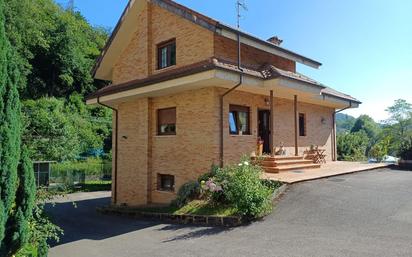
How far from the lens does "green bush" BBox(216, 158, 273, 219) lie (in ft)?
30.4

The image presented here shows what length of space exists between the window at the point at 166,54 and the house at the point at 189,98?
0.05m

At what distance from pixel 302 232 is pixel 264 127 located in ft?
28.5

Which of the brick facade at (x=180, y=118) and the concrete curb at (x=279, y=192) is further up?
the brick facade at (x=180, y=118)

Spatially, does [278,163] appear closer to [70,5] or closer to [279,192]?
[279,192]

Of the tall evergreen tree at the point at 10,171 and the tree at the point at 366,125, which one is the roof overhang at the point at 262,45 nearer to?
the tall evergreen tree at the point at 10,171

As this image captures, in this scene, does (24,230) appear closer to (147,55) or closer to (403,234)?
(403,234)

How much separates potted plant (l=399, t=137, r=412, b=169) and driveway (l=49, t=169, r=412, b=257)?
5.53 m

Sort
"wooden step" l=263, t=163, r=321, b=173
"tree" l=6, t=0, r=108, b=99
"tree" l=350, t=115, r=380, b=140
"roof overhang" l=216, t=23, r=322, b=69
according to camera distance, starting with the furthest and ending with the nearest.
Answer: "tree" l=350, t=115, r=380, b=140, "tree" l=6, t=0, r=108, b=99, "wooden step" l=263, t=163, r=321, b=173, "roof overhang" l=216, t=23, r=322, b=69

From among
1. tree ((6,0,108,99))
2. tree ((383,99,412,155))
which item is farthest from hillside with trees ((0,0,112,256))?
tree ((383,99,412,155))

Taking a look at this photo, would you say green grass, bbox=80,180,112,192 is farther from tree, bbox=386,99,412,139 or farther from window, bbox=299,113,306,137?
tree, bbox=386,99,412,139

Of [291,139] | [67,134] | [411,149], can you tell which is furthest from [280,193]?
[67,134]

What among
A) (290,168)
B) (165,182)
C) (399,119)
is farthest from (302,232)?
(399,119)

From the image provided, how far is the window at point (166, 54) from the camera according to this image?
1541cm

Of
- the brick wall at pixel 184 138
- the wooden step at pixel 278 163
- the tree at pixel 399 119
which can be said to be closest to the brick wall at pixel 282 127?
the brick wall at pixel 184 138
